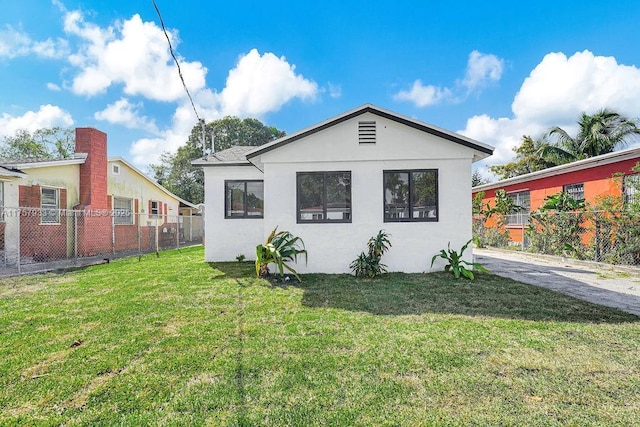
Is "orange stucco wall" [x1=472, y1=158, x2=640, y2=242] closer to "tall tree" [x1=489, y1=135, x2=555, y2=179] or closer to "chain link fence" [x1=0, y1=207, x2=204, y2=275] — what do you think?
"tall tree" [x1=489, y1=135, x2=555, y2=179]

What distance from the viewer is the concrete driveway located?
530 cm

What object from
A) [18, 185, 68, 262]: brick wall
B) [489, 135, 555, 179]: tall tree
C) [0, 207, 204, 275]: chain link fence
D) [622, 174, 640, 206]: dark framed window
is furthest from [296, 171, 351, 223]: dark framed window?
[489, 135, 555, 179]: tall tree

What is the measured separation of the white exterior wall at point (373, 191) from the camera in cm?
729

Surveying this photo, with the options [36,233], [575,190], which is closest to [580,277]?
[575,190]

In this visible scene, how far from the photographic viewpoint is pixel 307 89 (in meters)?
15.3

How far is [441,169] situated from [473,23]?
7.52 m

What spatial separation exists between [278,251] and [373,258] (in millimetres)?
2257

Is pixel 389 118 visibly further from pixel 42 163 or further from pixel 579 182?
pixel 42 163

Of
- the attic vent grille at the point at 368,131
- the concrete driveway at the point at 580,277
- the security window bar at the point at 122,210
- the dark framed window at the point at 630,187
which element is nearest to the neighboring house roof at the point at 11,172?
the security window bar at the point at 122,210

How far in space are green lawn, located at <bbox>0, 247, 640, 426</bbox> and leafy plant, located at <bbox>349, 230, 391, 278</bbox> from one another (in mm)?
1465

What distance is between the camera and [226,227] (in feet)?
32.1

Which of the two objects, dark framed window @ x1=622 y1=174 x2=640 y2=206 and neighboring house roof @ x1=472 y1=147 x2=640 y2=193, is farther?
neighboring house roof @ x1=472 y1=147 x2=640 y2=193

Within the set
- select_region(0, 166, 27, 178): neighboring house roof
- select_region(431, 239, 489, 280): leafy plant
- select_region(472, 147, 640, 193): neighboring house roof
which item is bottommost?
select_region(431, 239, 489, 280): leafy plant

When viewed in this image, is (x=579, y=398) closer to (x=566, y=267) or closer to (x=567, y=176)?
(x=566, y=267)
